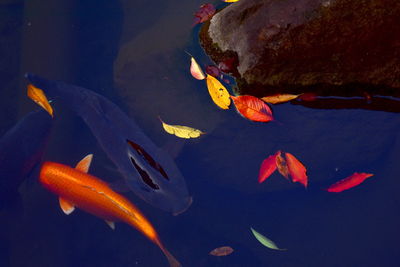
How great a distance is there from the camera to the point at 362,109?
8.04ft

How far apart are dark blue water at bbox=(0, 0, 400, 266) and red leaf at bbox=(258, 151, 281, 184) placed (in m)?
0.03

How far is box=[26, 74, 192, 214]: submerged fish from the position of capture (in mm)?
2275

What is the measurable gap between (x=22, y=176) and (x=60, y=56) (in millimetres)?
938

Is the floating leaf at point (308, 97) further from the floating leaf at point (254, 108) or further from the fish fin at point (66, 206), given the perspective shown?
the fish fin at point (66, 206)

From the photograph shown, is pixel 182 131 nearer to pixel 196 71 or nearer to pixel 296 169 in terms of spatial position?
pixel 196 71

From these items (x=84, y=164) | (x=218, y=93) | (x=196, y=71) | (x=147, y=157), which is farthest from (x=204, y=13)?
(x=84, y=164)

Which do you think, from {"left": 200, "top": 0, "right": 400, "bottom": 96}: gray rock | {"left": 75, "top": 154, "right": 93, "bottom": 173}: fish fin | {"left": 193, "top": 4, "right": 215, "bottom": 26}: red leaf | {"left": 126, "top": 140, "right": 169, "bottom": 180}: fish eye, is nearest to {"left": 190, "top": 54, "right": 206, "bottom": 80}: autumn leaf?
{"left": 200, "top": 0, "right": 400, "bottom": 96}: gray rock

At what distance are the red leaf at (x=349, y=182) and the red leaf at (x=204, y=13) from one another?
4.88 ft

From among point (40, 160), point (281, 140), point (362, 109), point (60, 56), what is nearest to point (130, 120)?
point (40, 160)

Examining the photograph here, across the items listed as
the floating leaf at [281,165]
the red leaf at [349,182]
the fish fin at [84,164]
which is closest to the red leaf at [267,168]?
the floating leaf at [281,165]

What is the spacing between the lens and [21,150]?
2.38 m

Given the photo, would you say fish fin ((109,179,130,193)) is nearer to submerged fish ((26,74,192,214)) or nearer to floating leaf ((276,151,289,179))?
submerged fish ((26,74,192,214))

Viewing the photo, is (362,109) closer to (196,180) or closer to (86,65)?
(196,180)

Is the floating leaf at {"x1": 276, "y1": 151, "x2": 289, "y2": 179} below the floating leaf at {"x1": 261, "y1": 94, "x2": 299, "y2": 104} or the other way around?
below
